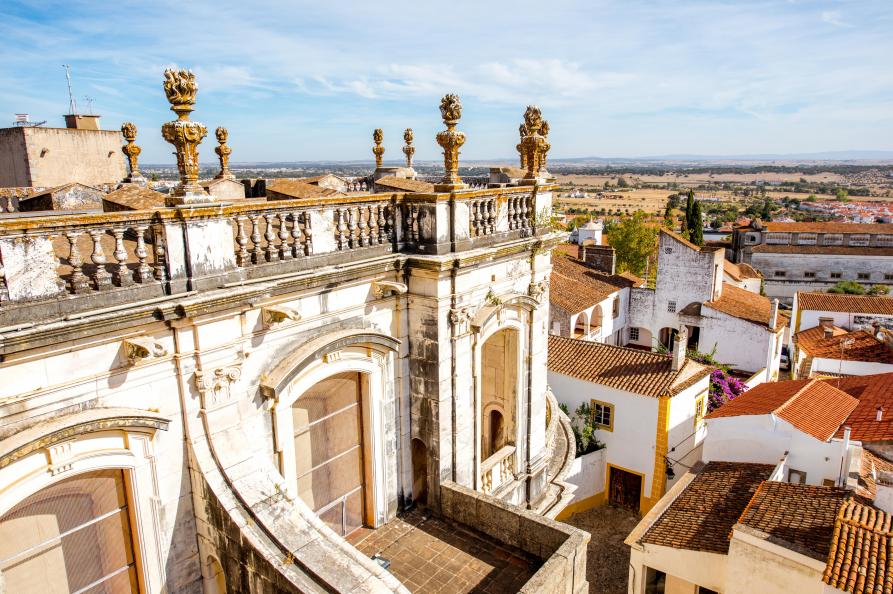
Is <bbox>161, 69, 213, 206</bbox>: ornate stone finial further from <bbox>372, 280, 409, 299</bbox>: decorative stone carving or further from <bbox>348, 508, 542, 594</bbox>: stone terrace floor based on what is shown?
<bbox>348, 508, 542, 594</bbox>: stone terrace floor

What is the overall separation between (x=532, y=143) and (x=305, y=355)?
22.0ft

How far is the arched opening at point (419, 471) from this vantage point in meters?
11.1

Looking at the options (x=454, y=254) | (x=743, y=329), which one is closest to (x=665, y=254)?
(x=743, y=329)

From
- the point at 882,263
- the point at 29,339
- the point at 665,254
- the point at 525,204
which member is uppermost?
the point at 525,204

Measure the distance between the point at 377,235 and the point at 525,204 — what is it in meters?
3.68

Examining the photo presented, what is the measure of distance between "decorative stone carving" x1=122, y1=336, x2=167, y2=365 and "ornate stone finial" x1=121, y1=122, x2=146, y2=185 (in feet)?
23.6

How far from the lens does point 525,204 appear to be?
1213cm

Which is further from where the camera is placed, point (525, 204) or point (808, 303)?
point (808, 303)

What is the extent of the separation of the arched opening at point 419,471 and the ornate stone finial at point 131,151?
830 centimetres

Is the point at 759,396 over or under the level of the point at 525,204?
under

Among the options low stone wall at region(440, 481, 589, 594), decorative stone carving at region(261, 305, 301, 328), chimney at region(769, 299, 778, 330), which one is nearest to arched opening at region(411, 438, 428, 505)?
low stone wall at region(440, 481, 589, 594)

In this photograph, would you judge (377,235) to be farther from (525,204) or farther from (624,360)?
(624,360)

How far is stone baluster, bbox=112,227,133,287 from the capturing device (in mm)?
6594

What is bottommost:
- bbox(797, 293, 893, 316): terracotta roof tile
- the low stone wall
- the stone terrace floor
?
bbox(797, 293, 893, 316): terracotta roof tile
